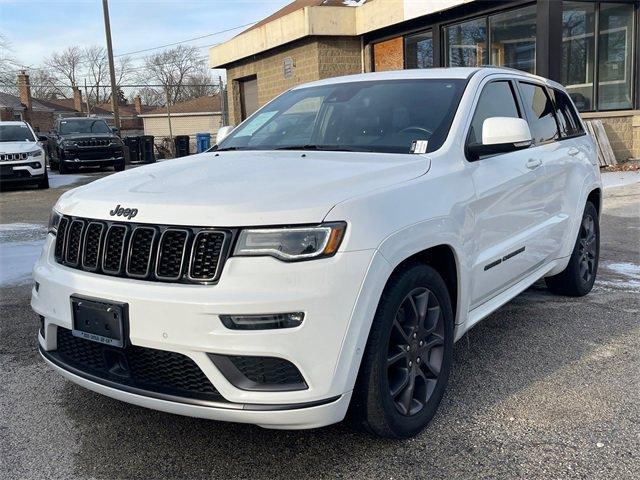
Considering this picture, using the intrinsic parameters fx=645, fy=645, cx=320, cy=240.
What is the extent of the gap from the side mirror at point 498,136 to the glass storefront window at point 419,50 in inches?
515

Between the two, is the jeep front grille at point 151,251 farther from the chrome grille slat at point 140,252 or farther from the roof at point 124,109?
the roof at point 124,109

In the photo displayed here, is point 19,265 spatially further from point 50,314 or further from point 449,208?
point 449,208

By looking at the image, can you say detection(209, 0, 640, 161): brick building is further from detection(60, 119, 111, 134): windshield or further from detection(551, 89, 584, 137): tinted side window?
detection(551, 89, 584, 137): tinted side window

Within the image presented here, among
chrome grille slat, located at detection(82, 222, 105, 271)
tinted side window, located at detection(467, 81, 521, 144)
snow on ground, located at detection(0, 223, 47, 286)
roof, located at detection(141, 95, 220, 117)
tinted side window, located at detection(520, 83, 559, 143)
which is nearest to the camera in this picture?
chrome grille slat, located at detection(82, 222, 105, 271)

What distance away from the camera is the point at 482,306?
146 inches

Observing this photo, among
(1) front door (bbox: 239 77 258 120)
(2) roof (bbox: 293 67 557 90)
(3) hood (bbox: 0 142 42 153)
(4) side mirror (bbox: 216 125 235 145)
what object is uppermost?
(1) front door (bbox: 239 77 258 120)

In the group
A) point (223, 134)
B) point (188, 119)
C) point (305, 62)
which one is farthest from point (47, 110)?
point (223, 134)

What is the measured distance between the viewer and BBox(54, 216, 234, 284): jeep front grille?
2.55 metres

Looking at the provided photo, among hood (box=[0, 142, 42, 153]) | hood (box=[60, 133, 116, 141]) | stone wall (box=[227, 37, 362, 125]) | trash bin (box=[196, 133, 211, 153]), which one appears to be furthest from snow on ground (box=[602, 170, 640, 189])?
trash bin (box=[196, 133, 211, 153])

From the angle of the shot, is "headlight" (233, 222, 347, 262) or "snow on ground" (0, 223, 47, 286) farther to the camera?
"snow on ground" (0, 223, 47, 286)

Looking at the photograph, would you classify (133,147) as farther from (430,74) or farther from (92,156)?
(430,74)

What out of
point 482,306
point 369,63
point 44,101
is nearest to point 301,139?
point 482,306

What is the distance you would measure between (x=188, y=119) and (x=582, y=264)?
50.9 m

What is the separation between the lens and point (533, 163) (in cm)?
423
